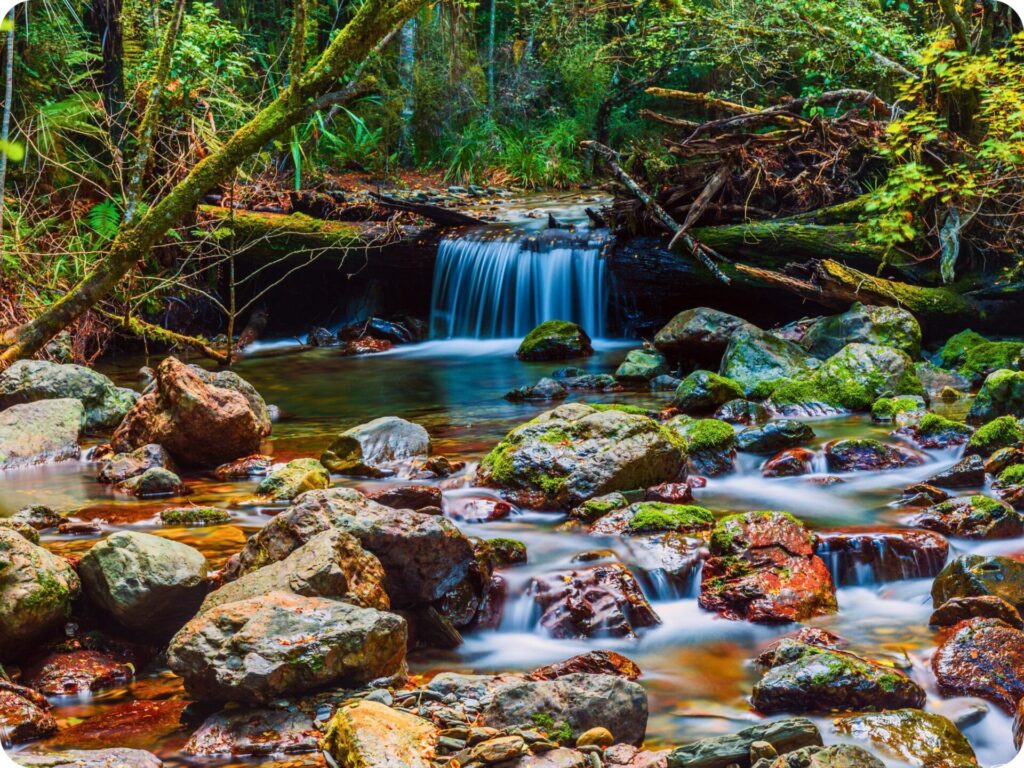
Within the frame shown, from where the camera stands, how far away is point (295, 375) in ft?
37.3

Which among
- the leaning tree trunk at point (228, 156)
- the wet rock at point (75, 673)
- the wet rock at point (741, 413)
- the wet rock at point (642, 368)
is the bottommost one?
the wet rock at point (75, 673)

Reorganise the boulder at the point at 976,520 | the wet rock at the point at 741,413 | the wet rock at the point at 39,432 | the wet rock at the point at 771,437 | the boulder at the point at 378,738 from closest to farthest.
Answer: the boulder at the point at 378,738, the boulder at the point at 976,520, the wet rock at the point at 771,437, the wet rock at the point at 39,432, the wet rock at the point at 741,413

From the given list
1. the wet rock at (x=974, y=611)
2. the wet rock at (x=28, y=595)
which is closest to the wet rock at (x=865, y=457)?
the wet rock at (x=974, y=611)

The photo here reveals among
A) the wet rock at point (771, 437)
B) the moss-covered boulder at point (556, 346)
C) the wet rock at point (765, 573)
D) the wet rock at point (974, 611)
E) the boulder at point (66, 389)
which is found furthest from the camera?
the moss-covered boulder at point (556, 346)

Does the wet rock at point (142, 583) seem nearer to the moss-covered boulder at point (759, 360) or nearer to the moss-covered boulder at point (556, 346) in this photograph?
the moss-covered boulder at point (759, 360)

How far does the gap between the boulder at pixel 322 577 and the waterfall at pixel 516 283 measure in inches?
361

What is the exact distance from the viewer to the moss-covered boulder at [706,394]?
8336mm

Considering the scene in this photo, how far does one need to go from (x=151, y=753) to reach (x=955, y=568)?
147 inches

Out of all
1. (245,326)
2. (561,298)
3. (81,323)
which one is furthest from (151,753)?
(245,326)

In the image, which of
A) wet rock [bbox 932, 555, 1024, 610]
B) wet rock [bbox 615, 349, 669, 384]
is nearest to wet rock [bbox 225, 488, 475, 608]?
wet rock [bbox 932, 555, 1024, 610]

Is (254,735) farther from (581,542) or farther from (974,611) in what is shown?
(974,611)

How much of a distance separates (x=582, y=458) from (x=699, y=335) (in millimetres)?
4670

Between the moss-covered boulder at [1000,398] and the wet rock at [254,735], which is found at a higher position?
the moss-covered boulder at [1000,398]

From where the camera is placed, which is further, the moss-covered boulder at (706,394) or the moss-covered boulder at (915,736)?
the moss-covered boulder at (706,394)
